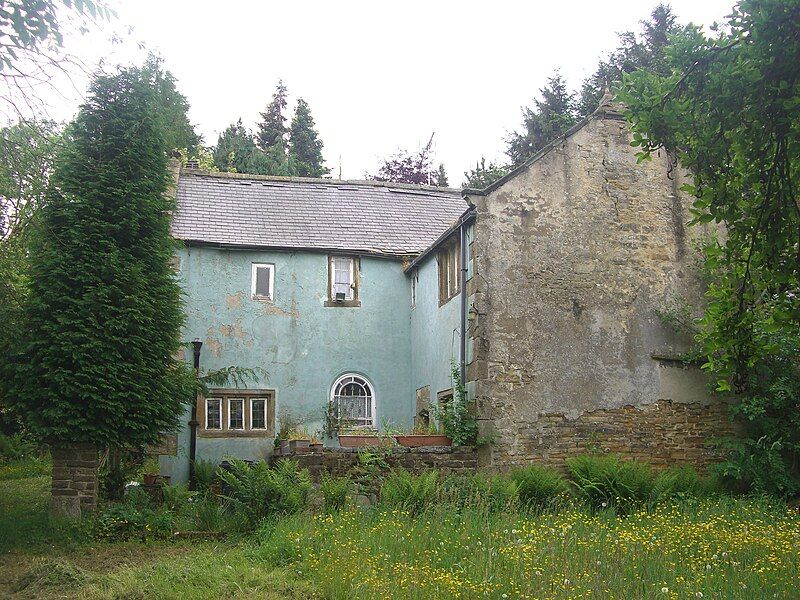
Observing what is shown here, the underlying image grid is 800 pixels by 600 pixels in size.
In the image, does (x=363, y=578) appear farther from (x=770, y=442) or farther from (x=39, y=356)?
(x=770, y=442)

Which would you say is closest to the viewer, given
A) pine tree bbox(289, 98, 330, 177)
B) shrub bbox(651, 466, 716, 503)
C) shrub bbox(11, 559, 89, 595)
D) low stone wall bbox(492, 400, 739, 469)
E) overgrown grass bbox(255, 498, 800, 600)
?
overgrown grass bbox(255, 498, 800, 600)

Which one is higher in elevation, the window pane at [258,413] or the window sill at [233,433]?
the window pane at [258,413]

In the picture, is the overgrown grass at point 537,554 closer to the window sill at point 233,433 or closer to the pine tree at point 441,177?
the window sill at point 233,433

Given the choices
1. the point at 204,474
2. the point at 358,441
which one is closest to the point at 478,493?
the point at 358,441

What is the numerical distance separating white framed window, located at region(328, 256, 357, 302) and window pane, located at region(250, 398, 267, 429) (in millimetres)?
3327

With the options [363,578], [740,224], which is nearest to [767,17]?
[740,224]

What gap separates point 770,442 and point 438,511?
25.5 feet

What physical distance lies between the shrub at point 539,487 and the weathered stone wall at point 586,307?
55.7 inches

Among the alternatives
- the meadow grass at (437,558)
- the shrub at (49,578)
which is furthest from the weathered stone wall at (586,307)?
the shrub at (49,578)

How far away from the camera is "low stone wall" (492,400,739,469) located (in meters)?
15.7

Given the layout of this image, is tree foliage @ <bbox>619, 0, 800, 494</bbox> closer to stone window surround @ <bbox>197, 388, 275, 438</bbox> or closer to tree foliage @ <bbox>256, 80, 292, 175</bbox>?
stone window surround @ <bbox>197, 388, 275, 438</bbox>

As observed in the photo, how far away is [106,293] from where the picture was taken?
46.2 ft

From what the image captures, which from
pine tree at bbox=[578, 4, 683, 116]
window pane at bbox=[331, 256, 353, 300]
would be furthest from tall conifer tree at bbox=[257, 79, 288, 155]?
window pane at bbox=[331, 256, 353, 300]

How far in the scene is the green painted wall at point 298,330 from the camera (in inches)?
814
